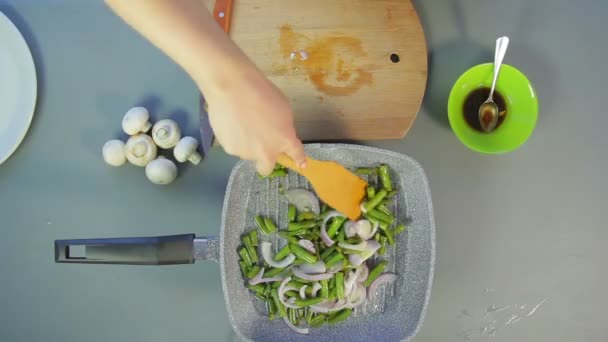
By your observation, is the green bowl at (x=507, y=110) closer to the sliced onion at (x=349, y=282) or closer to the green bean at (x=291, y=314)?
the sliced onion at (x=349, y=282)

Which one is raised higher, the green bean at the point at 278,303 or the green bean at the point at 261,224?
the green bean at the point at 261,224

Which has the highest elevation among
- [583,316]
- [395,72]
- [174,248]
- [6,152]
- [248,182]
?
[395,72]

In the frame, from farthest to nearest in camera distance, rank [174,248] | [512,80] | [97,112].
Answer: [97,112] → [512,80] → [174,248]

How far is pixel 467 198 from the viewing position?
118 centimetres

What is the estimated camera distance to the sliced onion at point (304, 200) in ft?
3.71

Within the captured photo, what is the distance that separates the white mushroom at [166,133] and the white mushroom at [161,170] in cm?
4

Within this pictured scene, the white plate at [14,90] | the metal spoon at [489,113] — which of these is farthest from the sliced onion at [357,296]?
the white plate at [14,90]

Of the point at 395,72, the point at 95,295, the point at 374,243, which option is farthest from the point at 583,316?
the point at 95,295

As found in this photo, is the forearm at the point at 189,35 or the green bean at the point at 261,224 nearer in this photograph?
the forearm at the point at 189,35

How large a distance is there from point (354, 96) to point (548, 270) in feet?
2.06

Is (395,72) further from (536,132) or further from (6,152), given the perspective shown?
(6,152)

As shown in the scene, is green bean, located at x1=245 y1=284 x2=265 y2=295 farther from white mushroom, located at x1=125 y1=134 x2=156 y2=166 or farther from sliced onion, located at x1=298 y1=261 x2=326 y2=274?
white mushroom, located at x1=125 y1=134 x2=156 y2=166

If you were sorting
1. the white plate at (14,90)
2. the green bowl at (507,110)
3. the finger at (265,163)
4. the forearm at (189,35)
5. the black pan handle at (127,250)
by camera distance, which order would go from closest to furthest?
the forearm at (189,35) < the finger at (265,163) < the black pan handle at (127,250) < the green bowl at (507,110) < the white plate at (14,90)

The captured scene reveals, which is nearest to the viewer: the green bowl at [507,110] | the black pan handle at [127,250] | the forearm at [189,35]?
the forearm at [189,35]
